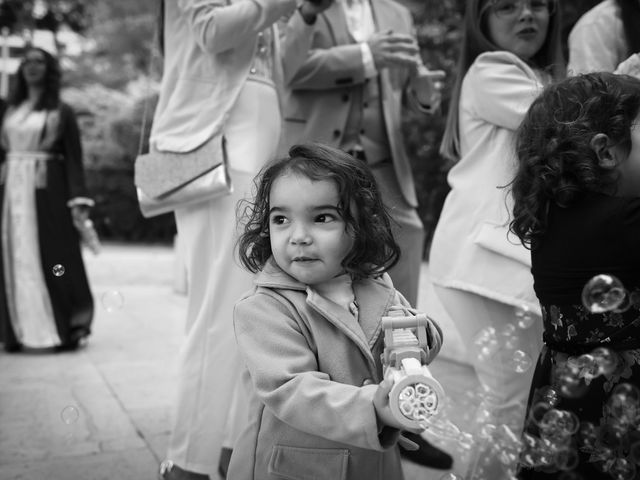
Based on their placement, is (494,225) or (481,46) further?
(481,46)

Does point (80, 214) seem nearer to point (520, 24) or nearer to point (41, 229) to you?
point (41, 229)

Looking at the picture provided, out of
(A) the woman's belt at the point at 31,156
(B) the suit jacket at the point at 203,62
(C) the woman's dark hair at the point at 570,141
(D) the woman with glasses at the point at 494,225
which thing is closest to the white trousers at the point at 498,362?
(D) the woman with glasses at the point at 494,225

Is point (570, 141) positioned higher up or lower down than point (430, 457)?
higher up

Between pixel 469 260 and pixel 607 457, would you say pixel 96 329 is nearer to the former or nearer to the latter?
pixel 469 260

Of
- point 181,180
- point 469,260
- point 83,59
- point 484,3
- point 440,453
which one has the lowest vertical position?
point 83,59

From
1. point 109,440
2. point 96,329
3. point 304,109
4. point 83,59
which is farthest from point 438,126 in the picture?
point 83,59

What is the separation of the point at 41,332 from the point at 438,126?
584 centimetres

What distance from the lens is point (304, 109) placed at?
9.99 ft

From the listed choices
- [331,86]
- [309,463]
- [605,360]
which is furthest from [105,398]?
[605,360]

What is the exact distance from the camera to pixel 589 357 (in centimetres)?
164

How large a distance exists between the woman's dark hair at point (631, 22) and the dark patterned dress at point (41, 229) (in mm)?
3618

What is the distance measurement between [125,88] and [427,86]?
20085 mm

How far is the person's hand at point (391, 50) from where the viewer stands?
2.83 meters

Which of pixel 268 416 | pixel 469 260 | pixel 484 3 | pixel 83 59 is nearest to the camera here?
pixel 268 416
